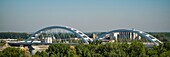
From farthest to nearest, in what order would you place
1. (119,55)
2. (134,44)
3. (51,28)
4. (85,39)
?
(51,28) < (85,39) < (134,44) < (119,55)

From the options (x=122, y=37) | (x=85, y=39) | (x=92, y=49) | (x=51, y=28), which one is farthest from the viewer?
(x=122, y=37)

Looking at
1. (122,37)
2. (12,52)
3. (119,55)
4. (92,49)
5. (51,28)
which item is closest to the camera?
(12,52)

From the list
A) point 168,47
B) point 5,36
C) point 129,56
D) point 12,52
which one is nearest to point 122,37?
point 168,47

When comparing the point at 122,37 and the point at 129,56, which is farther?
the point at 122,37

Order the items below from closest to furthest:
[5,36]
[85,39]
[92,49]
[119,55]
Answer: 1. [119,55]
2. [92,49]
3. [85,39]
4. [5,36]

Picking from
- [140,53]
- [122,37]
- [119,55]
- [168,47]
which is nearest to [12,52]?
[119,55]

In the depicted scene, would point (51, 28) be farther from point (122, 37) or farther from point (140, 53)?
point (140, 53)

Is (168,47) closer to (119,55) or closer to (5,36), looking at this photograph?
(119,55)

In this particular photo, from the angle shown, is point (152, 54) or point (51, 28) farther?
point (51, 28)
